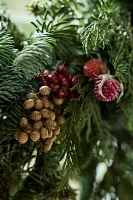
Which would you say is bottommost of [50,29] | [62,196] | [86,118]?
[62,196]

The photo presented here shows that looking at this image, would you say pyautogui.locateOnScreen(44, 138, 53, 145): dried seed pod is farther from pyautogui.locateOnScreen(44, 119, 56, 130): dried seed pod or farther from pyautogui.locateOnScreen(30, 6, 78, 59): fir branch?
pyautogui.locateOnScreen(30, 6, 78, 59): fir branch

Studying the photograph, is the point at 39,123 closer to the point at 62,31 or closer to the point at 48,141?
the point at 48,141

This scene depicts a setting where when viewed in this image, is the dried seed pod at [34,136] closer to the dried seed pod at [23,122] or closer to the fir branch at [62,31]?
the dried seed pod at [23,122]

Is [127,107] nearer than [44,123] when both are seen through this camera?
No

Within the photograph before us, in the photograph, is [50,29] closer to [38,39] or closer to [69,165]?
[38,39]

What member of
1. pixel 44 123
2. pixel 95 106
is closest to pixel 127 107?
pixel 95 106

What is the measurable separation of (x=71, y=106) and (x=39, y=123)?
56 millimetres

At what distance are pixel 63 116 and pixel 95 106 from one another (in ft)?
0.21

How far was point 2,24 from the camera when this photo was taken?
0.55 meters

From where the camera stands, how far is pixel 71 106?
51 centimetres

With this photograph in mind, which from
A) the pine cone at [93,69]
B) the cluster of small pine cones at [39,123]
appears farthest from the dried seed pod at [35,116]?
the pine cone at [93,69]

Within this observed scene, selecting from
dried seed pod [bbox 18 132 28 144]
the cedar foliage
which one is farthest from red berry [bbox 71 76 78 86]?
dried seed pod [bbox 18 132 28 144]

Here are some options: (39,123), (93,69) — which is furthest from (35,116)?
(93,69)

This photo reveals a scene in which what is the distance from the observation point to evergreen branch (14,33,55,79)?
1.53ft
